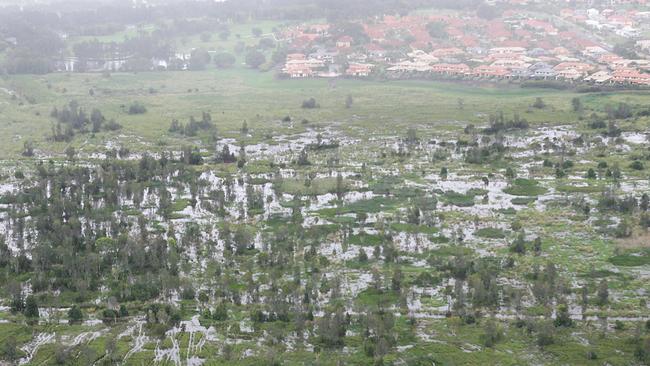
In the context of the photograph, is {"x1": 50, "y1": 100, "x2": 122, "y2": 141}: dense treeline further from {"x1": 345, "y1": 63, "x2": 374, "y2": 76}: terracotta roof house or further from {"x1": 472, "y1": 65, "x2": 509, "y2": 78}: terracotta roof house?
{"x1": 472, "y1": 65, "x2": 509, "y2": 78}: terracotta roof house

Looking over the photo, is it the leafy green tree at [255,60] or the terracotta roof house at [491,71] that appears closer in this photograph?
the terracotta roof house at [491,71]

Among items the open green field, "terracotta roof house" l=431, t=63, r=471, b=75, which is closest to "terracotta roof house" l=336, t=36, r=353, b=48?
the open green field

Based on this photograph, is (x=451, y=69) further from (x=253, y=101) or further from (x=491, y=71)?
(x=253, y=101)

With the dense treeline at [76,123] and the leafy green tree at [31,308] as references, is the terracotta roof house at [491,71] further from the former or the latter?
the leafy green tree at [31,308]

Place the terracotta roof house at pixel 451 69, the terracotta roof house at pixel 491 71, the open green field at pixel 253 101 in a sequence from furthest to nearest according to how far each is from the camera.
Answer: the terracotta roof house at pixel 451 69, the terracotta roof house at pixel 491 71, the open green field at pixel 253 101

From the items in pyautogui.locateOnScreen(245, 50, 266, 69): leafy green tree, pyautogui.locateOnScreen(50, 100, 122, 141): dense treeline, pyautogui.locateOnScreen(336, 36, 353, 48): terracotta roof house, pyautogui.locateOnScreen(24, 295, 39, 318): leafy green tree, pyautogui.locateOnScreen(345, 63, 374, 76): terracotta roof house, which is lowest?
pyautogui.locateOnScreen(24, 295, 39, 318): leafy green tree

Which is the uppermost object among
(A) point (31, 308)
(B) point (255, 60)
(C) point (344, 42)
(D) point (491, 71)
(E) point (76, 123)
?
(C) point (344, 42)

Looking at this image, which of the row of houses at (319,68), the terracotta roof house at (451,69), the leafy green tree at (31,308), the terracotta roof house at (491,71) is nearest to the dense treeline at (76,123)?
the row of houses at (319,68)

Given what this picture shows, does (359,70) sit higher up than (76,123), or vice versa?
(359,70)

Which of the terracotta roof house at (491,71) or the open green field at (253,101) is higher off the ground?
the terracotta roof house at (491,71)

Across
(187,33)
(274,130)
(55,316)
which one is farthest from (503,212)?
(187,33)

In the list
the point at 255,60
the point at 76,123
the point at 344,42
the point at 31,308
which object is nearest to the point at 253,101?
the point at 76,123
